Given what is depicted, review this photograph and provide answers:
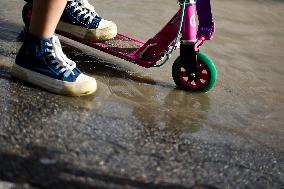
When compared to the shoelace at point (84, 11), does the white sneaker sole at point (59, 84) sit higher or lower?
lower

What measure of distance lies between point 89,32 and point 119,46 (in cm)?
22

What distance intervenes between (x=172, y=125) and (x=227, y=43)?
5.89 feet

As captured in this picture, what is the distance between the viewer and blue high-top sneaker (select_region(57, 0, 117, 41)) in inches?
121

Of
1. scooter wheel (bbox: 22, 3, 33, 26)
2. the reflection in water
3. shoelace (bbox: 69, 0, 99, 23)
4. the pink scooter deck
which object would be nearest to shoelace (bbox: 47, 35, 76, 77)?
the reflection in water

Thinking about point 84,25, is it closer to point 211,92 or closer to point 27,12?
point 27,12

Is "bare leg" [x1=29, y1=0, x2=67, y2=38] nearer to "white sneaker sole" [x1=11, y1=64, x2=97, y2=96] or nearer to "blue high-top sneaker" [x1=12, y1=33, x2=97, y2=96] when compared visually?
"blue high-top sneaker" [x1=12, y1=33, x2=97, y2=96]

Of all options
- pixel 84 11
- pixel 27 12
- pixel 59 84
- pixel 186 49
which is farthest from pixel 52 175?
pixel 27 12

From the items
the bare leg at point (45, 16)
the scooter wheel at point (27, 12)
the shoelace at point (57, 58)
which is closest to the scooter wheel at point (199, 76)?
the shoelace at point (57, 58)

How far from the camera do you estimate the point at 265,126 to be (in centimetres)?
255

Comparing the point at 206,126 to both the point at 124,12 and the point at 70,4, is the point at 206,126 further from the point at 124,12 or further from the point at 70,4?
the point at 124,12

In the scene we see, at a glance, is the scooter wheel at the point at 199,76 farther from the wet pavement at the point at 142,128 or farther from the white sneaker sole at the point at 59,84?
the white sneaker sole at the point at 59,84

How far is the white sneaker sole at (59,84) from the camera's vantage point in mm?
2420

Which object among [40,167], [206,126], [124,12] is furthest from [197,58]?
[124,12]

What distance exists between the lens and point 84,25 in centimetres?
309
